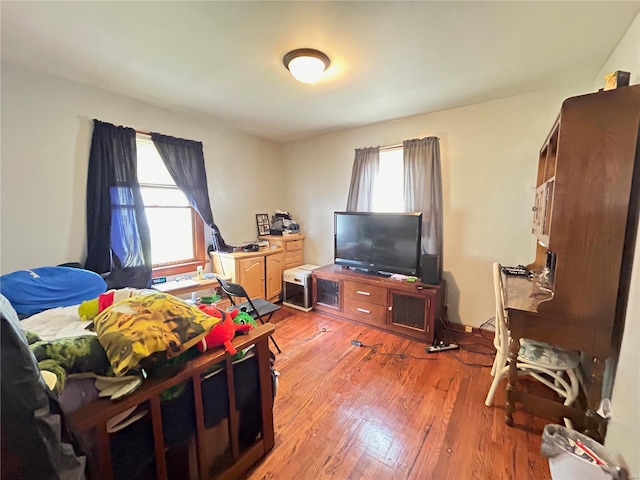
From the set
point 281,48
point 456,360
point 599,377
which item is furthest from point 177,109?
point 599,377

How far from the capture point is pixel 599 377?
1.44m

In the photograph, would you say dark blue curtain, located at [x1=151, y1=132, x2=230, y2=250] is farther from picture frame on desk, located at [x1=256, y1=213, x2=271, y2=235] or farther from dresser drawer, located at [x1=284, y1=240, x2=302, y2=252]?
dresser drawer, located at [x1=284, y1=240, x2=302, y2=252]

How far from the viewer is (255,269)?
3473mm

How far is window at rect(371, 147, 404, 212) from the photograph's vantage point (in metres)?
3.29

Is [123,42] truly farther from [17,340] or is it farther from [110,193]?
[17,340]

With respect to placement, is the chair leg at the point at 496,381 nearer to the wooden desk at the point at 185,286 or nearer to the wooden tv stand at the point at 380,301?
the wooden tv stand at the point at 380,301

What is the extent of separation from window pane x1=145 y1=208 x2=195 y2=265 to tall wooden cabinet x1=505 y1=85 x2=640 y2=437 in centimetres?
343

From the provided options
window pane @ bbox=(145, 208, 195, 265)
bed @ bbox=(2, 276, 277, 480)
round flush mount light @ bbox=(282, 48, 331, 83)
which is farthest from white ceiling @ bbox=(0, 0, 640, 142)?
bed @ bbox=(2, 276, 277, 480)

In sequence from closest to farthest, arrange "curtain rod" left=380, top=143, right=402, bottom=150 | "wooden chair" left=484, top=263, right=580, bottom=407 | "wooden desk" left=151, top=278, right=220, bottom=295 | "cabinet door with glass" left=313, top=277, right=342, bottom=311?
"wooden chair" left=484, top=263, right=580, bottom=407
"wooden desk" left=151, top=278, right=220, bottom=295
"curtain rod" left=380, top=143, right=402, bottom=150
"cabinet door with glass" left=313, top=277, right=342, bottom=311

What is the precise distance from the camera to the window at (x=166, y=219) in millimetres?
2913

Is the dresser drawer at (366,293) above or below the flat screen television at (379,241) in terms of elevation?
below

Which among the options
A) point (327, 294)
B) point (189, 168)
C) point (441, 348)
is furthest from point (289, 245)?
point (441, 348)

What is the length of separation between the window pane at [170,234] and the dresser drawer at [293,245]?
128 centimetres

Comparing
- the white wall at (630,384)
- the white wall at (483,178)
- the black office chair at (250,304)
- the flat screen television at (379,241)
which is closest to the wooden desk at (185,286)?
the black office chair at (250,304)
